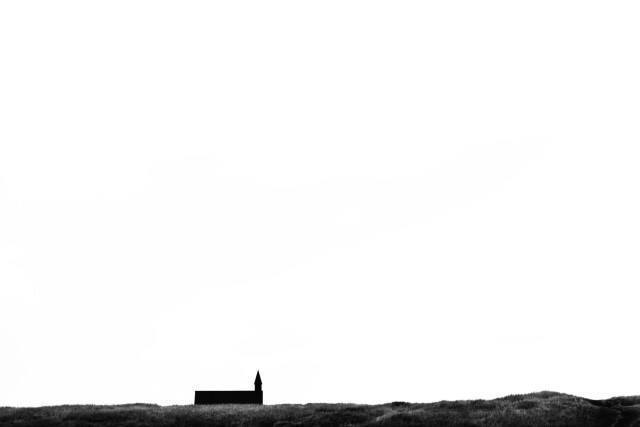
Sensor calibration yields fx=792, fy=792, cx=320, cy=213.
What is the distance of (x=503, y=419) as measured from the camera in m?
58.3

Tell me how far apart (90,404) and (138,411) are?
31.8 feet

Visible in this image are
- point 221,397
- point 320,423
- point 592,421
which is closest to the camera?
point 592,421

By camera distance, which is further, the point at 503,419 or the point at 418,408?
the point at 418,408

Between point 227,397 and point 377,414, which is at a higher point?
point 227,397

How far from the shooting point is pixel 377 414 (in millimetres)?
63406

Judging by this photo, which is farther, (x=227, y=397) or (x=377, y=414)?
(x=227, y=397)

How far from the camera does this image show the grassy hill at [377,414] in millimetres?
58281

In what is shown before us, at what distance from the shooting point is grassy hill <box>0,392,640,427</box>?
58.3 m

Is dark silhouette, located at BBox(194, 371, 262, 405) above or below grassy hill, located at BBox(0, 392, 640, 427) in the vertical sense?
above

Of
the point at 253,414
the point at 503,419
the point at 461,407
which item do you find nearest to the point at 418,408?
the point at 461,407

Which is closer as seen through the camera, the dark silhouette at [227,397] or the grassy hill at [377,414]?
the grassy hill at [377,414]

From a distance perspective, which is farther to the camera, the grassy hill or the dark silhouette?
the dark silhouette

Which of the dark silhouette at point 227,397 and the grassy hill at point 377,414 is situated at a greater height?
the dark silhouette at point 227,397

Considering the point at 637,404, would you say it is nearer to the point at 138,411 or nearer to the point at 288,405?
the point at 288,405
